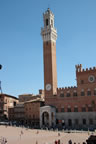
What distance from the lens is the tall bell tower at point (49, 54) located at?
6123cm

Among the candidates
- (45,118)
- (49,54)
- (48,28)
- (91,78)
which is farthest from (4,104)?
(91,78)

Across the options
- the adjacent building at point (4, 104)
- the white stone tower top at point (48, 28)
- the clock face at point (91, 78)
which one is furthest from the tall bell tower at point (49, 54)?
the adjacent building at point (4, 104)

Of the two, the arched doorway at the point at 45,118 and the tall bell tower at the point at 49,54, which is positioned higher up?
the tall bell tower at the point at 49,54

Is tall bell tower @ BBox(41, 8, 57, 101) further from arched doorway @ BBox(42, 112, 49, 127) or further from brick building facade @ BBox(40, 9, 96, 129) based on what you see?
arched doorway @ BBox(42, 112, 49, 127)

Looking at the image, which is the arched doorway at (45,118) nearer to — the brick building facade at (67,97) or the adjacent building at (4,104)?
the brick building facade at (67,97)

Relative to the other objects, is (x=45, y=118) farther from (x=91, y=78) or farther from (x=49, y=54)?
(x=49, y=54)

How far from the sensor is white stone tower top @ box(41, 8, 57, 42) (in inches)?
2530

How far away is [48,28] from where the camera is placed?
65.0 meters

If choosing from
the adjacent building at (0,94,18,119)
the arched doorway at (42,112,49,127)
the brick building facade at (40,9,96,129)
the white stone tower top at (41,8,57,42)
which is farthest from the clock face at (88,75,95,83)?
the adjacent building at (0,94,18,119)

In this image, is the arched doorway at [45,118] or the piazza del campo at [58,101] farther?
the arched doorway at [45,118]

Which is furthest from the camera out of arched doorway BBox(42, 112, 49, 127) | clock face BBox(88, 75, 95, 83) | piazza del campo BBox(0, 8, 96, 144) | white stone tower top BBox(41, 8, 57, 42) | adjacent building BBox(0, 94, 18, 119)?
adjacent building BBox(0, 94, 18, 119)

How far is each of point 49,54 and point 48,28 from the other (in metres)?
8.78

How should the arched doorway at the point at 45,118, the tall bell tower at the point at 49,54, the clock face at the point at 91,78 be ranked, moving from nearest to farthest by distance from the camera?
1. the clock face at the point at 91,78
2. the arched doorway at the point at 45,118
3. the tall bell tower at the point at 49,54

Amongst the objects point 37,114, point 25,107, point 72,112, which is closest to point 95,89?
point 72,112
